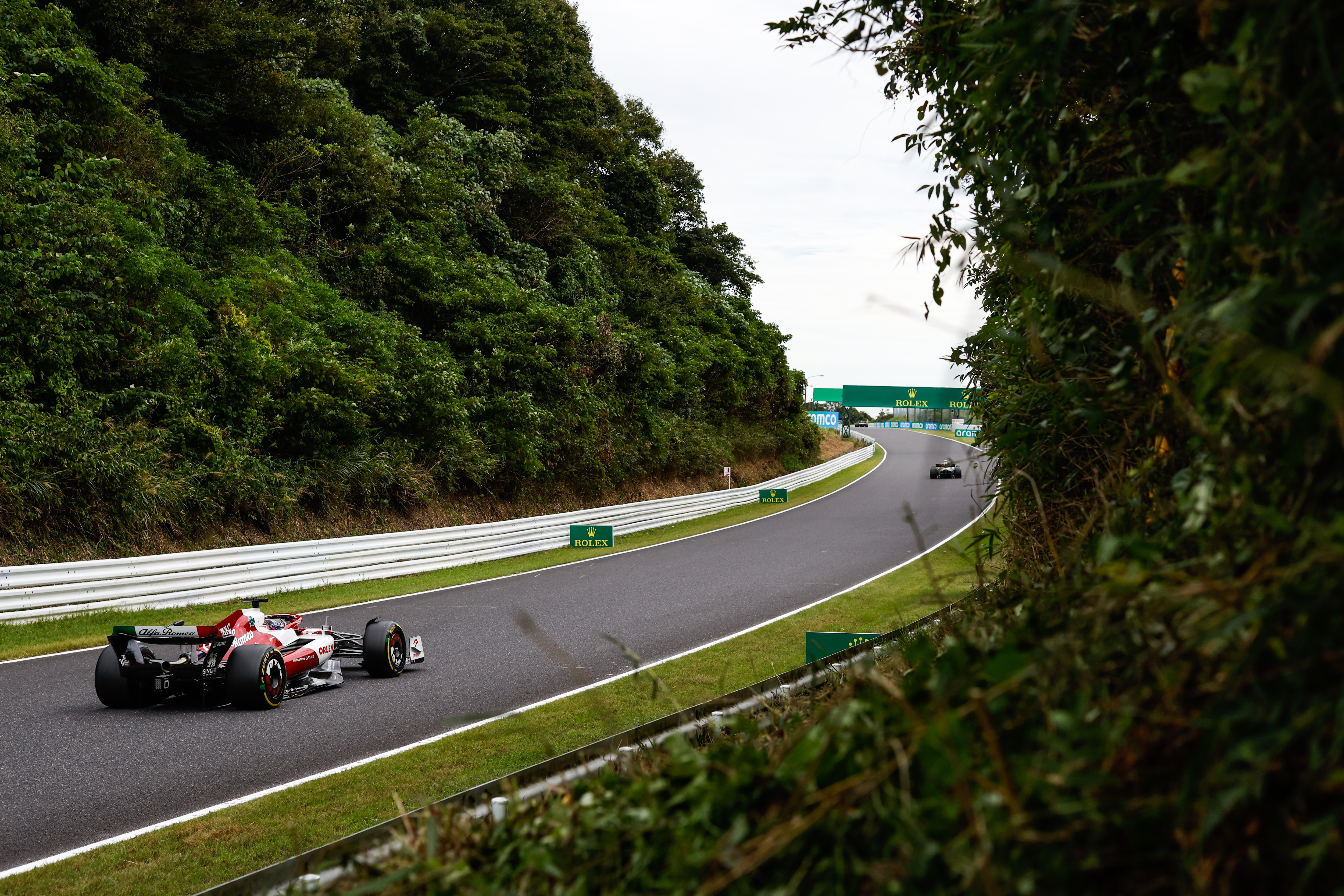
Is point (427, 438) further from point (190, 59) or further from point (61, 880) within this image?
point (61, 880)

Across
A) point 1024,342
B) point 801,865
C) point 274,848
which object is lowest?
point 274,848

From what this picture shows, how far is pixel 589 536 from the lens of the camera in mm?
22359

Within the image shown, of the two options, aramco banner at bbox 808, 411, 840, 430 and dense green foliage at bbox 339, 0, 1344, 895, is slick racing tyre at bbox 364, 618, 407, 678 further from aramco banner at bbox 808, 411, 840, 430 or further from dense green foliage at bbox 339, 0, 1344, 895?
aramco banner at bbox 808, 411, 840, 430

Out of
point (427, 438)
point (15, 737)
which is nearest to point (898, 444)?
point (427, 438)

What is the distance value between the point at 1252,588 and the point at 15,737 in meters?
8.80

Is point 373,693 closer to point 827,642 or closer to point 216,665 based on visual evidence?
point 216,665

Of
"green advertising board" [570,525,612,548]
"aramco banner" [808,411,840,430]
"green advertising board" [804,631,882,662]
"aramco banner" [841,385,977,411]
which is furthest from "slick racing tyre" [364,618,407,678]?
"aramco banner" [808,411,840,430]

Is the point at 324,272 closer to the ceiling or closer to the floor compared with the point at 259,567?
closer to the ceiling

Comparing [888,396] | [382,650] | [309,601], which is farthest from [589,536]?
[888,396]

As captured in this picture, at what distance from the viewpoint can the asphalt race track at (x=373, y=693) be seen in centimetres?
636

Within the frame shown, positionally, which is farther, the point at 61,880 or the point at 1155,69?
the point at 61,880

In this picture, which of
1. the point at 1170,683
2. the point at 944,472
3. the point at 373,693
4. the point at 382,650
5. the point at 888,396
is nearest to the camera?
the point at 1170,683

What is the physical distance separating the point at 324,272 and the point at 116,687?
1768 cm

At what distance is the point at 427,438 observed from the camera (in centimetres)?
2227
